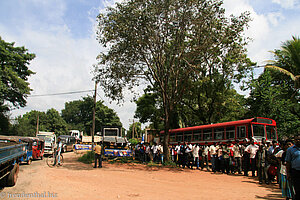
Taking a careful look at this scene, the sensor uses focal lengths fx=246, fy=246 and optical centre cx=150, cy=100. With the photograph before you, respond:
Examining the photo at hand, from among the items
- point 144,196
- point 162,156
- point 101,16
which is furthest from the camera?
point 162,156

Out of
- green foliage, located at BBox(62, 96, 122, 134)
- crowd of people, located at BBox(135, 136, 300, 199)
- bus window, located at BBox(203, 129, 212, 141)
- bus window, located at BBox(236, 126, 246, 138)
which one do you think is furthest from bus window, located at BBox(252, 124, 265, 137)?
green foliage, located at BBox(62, 96, 122, 134)

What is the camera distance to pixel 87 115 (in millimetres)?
83188

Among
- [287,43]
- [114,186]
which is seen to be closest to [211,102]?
[287,43]

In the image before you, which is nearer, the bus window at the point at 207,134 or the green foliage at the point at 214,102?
the bus window at the point at 207,134

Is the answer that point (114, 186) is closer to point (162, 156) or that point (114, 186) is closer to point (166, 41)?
point (162, 156)

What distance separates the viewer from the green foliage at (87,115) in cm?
6912

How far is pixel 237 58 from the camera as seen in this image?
67.4 feet

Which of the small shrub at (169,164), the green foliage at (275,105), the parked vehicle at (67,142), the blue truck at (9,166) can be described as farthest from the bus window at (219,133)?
the parked vehicle at (67,142)

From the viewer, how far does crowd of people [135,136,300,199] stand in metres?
6.46

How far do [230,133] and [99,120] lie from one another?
53.1 meters

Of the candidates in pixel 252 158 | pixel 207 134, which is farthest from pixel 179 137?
pixel 252 158

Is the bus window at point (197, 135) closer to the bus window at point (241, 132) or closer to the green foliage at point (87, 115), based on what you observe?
the bus window at point (241, 132)

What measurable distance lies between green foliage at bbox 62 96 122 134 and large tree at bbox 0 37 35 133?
30954 mm

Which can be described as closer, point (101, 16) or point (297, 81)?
point (297, 81)
